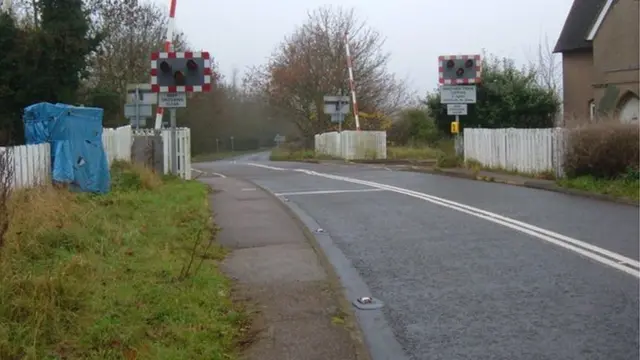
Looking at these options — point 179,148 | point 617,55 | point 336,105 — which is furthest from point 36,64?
point 336,105

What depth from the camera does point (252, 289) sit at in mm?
7641

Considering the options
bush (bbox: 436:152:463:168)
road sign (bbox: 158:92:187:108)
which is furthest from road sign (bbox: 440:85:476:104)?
road sign (bbox: 158:92:187:108)

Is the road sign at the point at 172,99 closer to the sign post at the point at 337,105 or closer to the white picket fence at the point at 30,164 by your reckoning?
the white picket fence at the point at 30,164

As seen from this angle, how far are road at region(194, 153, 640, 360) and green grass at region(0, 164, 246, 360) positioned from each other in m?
1.56

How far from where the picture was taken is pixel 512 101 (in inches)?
1163

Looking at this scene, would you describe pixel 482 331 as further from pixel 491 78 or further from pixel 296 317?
pixel 491 78

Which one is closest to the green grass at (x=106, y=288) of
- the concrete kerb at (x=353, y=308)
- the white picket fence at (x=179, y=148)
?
the concrete kerb at (x=353, y=308)

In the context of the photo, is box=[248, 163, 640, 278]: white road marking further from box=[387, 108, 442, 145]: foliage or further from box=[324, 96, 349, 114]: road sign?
box=[387, 108, 442, 145]: foliage

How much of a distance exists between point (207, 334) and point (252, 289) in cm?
187

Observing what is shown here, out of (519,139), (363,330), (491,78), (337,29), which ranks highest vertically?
(337,29)

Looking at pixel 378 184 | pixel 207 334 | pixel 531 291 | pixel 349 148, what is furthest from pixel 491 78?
pixel 207 334

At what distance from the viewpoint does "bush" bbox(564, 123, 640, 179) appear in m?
A: 15.9

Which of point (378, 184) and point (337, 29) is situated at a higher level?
point (337, 29)

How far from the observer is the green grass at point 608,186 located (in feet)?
47.6
